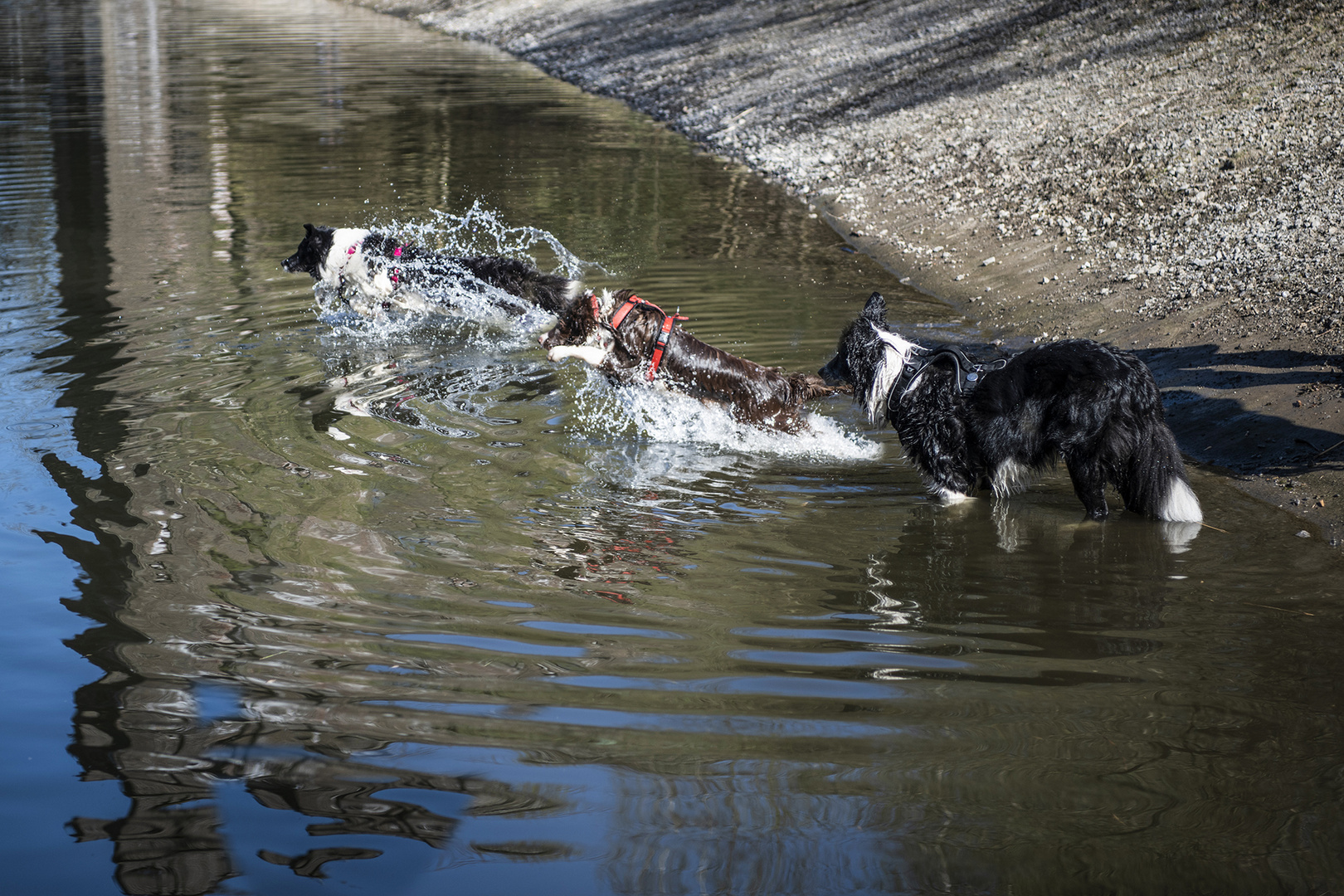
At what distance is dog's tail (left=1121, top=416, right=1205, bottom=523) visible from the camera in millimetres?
5812

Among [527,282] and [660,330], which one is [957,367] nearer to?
[660,330]

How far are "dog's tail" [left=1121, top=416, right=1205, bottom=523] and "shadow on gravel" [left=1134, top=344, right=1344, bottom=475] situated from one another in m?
1.08

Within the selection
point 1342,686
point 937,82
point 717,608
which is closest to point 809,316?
point 717,608

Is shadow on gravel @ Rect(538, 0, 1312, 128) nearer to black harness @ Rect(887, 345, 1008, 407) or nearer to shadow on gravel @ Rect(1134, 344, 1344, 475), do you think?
shadow on gravel @ Rect(1134, 344, 1344, 475)

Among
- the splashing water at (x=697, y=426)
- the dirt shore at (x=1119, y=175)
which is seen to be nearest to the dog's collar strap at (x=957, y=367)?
the splashing water at (x=697, y=426)

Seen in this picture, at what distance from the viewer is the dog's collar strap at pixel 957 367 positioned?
21.0 feet

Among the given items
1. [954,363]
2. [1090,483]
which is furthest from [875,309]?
[1090,483]

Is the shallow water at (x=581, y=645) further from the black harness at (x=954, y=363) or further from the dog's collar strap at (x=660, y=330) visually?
the black harness at (x=954, y=363)

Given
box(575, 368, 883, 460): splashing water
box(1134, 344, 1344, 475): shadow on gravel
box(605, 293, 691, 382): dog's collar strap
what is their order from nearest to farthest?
box(1134, 344, 1344, 475): shadow on gravel < box(575, 368, 883, 460): splashing water < box(605, 293, 691, 382): dog's collar strap

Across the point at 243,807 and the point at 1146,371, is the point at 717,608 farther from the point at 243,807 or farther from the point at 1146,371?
the point at 1146,371

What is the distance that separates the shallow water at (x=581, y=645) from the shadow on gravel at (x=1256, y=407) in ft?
1.74

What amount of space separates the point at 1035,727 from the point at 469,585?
9.12ft

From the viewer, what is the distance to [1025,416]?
20.0ft

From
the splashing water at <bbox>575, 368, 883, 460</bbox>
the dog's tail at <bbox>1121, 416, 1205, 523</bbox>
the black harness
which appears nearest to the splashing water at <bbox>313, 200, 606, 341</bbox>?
the splashing water at <bbox>575, 368, 883, 460</bbox>
